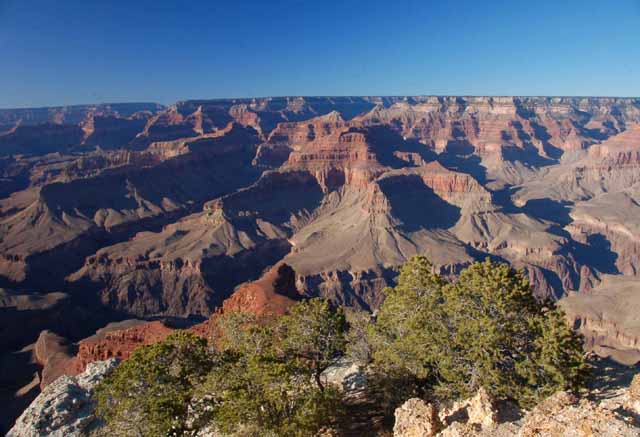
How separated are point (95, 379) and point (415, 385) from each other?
28.9 m

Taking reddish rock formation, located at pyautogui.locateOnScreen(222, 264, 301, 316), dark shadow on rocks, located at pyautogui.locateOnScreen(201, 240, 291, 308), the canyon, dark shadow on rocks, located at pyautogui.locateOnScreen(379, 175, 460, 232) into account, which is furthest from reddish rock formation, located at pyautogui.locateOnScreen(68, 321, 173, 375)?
dark shadow on rocks, located at pyautogui.locateOnScreen(379, 175, 460, 232)

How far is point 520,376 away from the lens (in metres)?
22.7

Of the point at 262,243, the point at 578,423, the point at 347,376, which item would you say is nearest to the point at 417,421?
the point at 578,423

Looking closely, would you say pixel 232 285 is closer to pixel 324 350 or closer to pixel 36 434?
pixel 36 434

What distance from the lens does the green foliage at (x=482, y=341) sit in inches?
848

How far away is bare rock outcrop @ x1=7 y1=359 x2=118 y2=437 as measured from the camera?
3164cm

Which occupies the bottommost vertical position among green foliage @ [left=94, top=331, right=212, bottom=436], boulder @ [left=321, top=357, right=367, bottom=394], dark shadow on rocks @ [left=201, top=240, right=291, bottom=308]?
dark shadow on rocks @ [left=201, top=240, right=291, bottom=308]

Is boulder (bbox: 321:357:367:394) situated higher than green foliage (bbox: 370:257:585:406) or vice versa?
green foliage (bbox: 370:257:585:406)

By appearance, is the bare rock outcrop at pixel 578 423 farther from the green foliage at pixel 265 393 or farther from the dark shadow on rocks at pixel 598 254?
the dark shadow on rocks at pixel 598 254

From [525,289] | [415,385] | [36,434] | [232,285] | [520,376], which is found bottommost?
[232,285]

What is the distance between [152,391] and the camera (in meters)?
21.3

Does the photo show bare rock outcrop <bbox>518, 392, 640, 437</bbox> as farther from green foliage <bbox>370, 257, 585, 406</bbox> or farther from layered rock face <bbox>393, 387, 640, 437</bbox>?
green foliage <bbox>370, 257, 585, 406</bbox>

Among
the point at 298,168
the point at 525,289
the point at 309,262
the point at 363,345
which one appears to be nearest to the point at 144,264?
the point at 309,262

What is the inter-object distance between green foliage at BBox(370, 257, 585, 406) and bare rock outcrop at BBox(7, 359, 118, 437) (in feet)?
79.8
